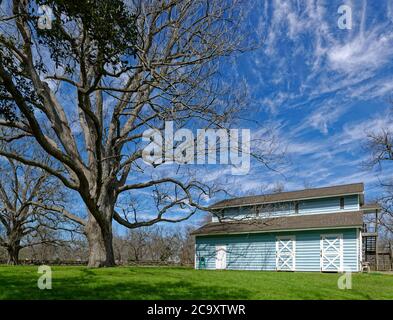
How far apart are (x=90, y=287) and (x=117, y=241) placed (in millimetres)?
49043

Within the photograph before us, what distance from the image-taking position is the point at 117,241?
54.9m

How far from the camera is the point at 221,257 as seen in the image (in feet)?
85.9

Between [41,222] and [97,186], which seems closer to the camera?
[97,186]

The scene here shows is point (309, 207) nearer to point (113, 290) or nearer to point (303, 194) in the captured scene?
point (303, 194)

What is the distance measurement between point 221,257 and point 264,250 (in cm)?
348

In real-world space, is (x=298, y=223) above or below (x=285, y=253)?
above

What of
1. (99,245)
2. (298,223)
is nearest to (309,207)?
(298,223)

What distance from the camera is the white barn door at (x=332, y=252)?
20.8 m

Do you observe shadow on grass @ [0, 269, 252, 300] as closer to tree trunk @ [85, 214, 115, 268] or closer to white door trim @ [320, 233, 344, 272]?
tree trunk @ [85, 214, 115, 268]

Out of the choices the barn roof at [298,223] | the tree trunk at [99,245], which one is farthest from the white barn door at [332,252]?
the tree trunk at [99,245]

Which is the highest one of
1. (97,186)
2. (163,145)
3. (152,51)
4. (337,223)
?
(152,51)

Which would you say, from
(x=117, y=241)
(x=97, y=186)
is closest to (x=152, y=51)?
(x=97, y=186)

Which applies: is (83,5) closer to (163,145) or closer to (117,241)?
(163,145)

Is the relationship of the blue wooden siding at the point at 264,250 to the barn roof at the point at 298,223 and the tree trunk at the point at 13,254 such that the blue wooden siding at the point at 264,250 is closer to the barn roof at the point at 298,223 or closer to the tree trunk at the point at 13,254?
the barn roof at the point at 298,223
